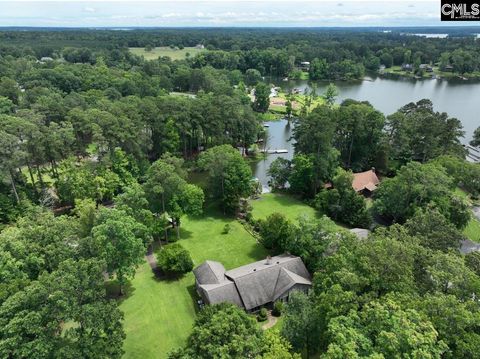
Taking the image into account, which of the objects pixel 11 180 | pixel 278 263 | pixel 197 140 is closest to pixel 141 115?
pixel 197 140

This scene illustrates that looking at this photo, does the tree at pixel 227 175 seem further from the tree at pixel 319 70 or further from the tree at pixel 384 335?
the tree at pixel 319 70

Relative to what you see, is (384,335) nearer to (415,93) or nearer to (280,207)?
(280,207)

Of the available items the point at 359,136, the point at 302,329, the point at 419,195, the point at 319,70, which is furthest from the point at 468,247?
the point at 319,70

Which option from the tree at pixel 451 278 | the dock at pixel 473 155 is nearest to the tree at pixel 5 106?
the tree at pixel 451 278

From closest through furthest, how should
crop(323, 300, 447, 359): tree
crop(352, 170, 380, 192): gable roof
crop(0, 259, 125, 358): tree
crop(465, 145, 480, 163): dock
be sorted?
crop(323, 300, 447, 359): tree
crop(0, 259, 125, 358): tree
crop(352, 170, 380, 192): gable roof
crop(465, 145, 480, 163): dock

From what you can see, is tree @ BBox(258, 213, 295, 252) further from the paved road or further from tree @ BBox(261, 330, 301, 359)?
the paved road

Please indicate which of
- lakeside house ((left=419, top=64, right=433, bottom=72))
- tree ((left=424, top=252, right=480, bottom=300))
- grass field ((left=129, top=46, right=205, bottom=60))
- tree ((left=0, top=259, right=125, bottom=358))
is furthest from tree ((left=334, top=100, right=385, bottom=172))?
grass field ((left=129, top=46, right=205, bottom=60))
